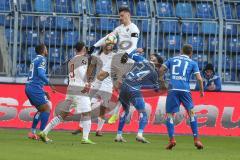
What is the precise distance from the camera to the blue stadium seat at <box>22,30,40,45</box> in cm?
2411

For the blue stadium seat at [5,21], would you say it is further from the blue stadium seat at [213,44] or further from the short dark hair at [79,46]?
the short dark hair at [79,46]

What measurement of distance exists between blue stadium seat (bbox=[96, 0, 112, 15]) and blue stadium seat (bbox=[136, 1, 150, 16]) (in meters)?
0.93

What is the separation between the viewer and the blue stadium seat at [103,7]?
2536cm

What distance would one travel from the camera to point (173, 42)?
81.9ft

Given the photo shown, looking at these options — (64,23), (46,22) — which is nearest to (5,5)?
(46,22)

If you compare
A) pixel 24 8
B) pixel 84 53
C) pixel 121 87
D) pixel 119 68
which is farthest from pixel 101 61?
pixel 24 8

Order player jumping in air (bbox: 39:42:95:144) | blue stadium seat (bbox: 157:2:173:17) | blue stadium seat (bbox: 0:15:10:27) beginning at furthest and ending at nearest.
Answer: blue stadium seat (bbox: 157:2:173:17)
blue stadium seat (bbox: 0:15:10:27)
player jumping in air (bbox: 39:42:95:144)

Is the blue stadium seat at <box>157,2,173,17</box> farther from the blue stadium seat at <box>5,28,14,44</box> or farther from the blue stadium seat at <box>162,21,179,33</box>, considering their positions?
the blue stadium seat at <box>5,28,14,44</box>

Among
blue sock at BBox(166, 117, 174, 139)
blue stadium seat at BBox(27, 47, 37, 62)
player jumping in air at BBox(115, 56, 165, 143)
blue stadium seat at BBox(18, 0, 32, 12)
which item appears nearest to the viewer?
blue sock at BBox(166, 117, 174, 139)

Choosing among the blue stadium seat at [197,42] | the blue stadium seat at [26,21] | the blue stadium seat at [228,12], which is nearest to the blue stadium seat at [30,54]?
the blue stadium seat at [26,21]

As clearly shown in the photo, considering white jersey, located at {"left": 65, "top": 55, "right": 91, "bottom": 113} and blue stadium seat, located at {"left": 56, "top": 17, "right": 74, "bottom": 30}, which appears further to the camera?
blue stadium seat, located at {"left": 56, "top": 17, "right": 74, "bottom": 30}

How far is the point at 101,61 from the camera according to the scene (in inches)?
782

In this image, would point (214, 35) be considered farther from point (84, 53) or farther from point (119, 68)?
point (84, 53)

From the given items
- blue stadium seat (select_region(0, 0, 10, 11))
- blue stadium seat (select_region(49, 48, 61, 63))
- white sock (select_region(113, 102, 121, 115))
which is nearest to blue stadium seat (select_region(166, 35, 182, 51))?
blue stadium seat (select_region(49, 48, 61, 63))
